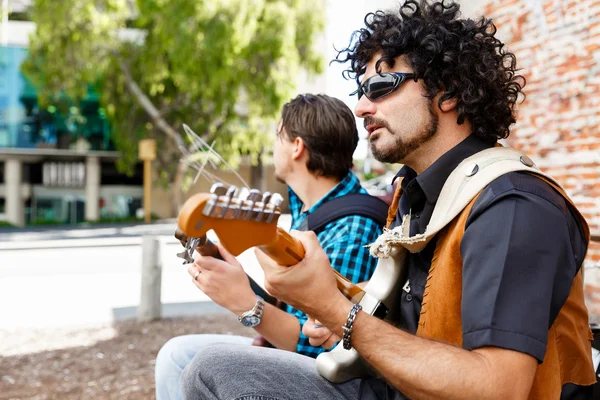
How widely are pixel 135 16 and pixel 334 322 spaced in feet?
82.4

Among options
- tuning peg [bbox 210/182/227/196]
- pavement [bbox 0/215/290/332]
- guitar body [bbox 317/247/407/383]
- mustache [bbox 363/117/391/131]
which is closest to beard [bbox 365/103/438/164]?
mustache [bbox 363/117/391/131]

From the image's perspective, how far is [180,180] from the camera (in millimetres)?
26141

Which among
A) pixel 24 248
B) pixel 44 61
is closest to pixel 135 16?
pixel 44 61

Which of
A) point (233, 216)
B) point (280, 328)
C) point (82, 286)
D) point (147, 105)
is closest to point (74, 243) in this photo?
point (82, 286)

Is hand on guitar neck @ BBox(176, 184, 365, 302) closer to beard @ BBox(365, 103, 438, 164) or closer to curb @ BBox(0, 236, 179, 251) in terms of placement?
beard @ BBox(365, 103, 438, 164)

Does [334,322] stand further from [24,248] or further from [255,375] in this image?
[24,248]

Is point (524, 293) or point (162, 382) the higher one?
point (524, 293)

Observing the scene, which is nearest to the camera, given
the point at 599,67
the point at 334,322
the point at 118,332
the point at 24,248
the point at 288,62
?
the point at 334,322

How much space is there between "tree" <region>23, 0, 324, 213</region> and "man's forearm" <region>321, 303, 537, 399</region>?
64.2ft

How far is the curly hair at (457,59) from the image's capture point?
1.75 m

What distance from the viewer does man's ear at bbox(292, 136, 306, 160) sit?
2.71 meters

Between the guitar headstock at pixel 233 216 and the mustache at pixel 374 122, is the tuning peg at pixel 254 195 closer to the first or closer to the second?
the guitar headstock at pixel 233 216

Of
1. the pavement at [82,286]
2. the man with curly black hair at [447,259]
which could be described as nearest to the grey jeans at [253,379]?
the man with curly black hair at [447,259]

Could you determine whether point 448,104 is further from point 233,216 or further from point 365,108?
point 233,216
